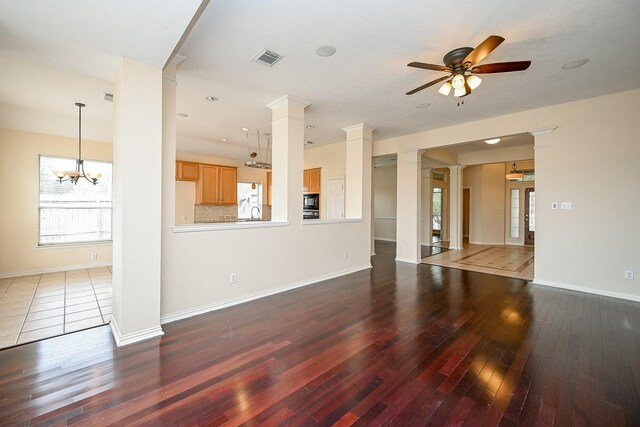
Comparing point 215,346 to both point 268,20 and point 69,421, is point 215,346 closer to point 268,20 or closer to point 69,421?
point 69,421

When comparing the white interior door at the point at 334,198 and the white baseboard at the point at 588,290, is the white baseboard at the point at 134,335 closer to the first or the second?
the white interior door at the point at 334,198

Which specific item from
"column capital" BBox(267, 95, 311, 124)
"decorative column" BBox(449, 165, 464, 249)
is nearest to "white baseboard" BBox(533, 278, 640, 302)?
"decorative column" BBox(449, 165, 464, 249)

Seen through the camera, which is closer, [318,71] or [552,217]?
[318,71]

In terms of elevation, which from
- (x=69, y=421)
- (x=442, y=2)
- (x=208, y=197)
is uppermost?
(x=442, y=2)

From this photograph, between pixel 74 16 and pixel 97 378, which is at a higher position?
pixel 74 16

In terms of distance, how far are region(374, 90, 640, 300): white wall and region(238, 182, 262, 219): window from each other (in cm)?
705

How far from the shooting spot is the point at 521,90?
3871 millimetres

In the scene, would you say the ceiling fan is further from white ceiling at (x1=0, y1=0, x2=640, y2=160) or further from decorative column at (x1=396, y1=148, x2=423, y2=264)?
decorative column at (x1=396, y1=148, x2=423, y2=264)

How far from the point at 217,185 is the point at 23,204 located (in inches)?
153

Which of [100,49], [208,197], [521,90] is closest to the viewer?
[100,49]

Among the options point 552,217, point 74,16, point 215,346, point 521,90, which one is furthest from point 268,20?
point 552,217

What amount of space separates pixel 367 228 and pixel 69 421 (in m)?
4.84

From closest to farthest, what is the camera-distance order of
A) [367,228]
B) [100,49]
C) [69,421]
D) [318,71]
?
[69,421]
[100,49]
[318,71]
[367,228]

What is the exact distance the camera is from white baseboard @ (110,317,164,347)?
2.56m
